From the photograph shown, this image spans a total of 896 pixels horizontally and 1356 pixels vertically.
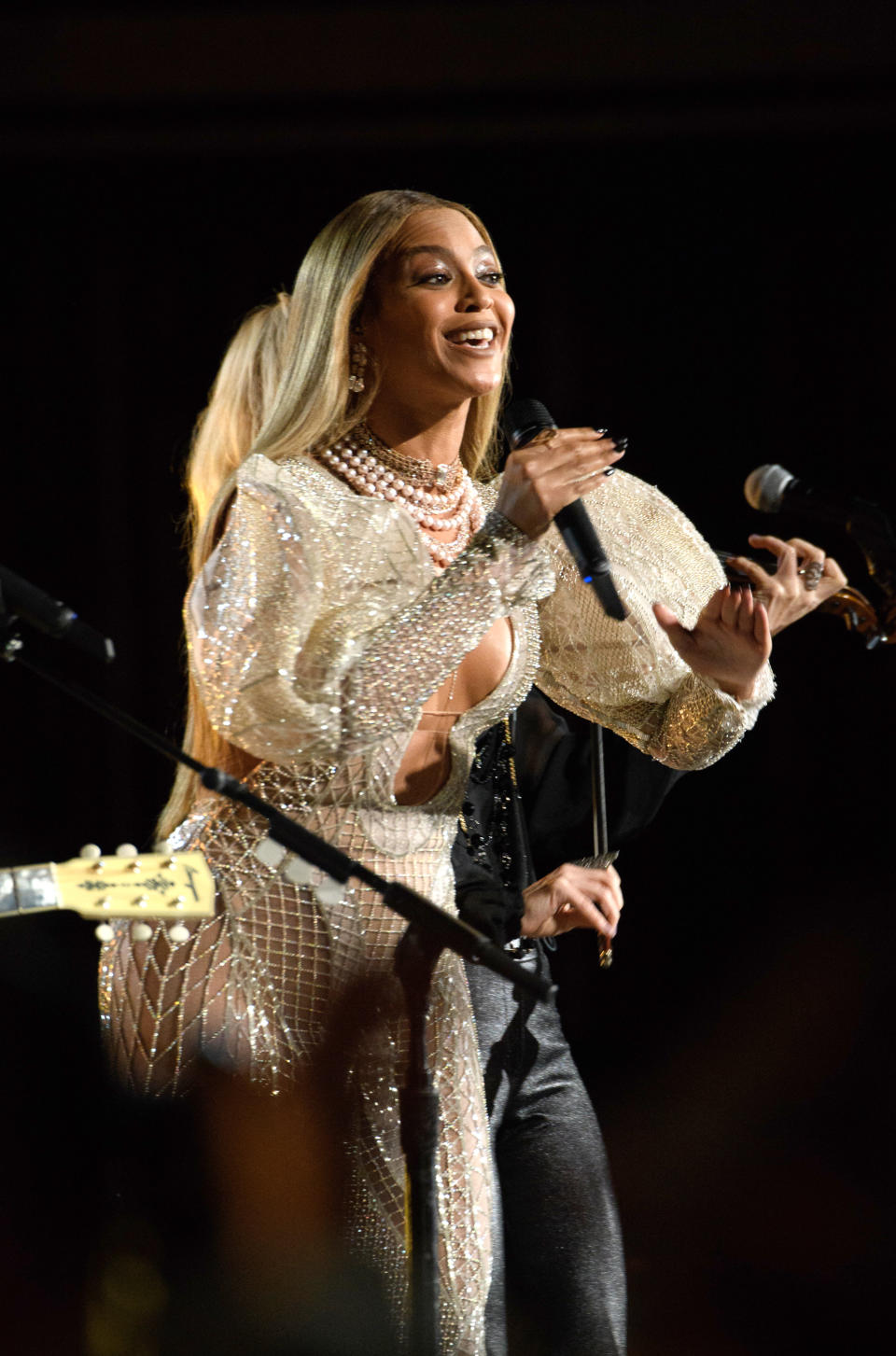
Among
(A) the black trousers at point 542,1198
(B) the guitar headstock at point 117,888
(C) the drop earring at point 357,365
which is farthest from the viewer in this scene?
(C) the drop earring at point 357,365

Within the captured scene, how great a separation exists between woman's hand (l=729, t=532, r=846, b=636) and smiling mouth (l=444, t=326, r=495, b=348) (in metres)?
0.41

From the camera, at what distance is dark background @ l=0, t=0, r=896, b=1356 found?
295 centimetres

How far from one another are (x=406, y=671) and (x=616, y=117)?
6.33 ft

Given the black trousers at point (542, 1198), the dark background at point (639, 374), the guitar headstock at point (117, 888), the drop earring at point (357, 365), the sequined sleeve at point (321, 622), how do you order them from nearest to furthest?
the guitar headstock at point (117, 888) → the sequined sleeve at point (321, 622) → the black trousers at point (542, 1198) → the drop earring at point (357, 365) → the dark background at point (639, 374)

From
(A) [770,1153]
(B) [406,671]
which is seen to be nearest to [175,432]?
(B) [406,671]

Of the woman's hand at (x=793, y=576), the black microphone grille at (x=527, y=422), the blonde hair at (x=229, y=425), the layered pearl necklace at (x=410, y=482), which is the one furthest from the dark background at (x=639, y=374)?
the black microphone grille at (x=527, y=422)

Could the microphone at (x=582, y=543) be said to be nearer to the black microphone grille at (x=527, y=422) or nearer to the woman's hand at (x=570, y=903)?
the black microphone grille at (x=527, y=422)

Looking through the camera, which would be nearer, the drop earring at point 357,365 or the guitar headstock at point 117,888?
the guitar headstock at point 117,888

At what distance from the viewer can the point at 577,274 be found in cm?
312

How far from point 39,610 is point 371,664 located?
39cm

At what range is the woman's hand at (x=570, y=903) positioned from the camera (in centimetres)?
181

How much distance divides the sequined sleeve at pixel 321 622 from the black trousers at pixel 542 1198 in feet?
1.56

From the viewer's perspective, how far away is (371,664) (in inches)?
62.3

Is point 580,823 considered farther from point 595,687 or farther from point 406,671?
point 406,671
